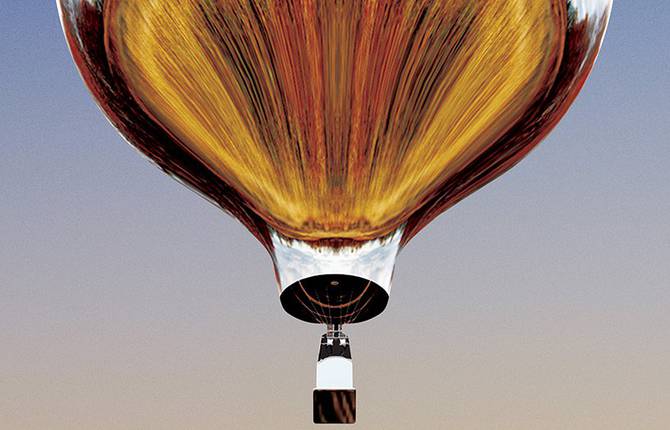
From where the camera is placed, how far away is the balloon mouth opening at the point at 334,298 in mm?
3588

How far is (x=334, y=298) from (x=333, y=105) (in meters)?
0.53

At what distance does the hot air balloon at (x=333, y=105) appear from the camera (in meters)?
3.29

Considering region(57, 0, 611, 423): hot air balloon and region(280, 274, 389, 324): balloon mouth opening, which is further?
region(280, 274, 389, 324): balloon mouth opening

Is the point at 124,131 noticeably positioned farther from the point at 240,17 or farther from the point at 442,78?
the point at 442,78

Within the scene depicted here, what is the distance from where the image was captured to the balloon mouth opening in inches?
141

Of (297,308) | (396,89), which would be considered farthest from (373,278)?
(396,89)

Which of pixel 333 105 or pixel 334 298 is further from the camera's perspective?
pixel 334 298

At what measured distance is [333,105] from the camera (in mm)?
3330

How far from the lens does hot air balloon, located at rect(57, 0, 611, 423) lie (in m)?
3.29

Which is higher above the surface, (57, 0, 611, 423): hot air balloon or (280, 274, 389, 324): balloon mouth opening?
(57, 0, 611, 423): hot air balloon

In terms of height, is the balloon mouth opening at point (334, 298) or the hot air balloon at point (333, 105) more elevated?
the hot air balloon at point (333, 105)

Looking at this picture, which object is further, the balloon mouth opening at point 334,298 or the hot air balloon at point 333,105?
Answer: the balloon mouth opening at point 334,298

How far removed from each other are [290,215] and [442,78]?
0.49m

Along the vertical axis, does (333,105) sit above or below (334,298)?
above
